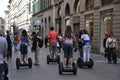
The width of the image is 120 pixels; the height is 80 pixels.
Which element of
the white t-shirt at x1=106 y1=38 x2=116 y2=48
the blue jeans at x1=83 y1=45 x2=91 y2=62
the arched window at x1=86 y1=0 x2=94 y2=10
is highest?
the arched window at x1=86 y1=0 x2=94 y2=10

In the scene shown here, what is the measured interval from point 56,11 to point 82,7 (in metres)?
17.0

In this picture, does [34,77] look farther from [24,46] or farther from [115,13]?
[115,13]

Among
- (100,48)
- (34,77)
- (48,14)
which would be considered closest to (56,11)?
(48,14)

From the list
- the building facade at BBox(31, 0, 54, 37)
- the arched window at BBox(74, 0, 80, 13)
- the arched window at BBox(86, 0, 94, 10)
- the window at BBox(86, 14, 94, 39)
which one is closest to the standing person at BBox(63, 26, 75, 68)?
the window at BBox(86, 14, 94, 39)

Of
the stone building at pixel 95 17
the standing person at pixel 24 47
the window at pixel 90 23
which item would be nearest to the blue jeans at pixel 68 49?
the standing person at pixel 24 47

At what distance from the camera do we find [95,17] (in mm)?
32906

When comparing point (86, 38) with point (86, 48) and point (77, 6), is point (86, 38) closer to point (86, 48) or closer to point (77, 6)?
point (86, 48)

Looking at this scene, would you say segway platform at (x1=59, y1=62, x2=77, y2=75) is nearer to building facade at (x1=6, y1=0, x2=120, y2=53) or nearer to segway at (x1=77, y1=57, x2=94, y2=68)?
segway at (x1=77, y1=57, x2=94, y2=68)

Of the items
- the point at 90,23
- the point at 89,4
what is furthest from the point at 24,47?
the point at 89,4

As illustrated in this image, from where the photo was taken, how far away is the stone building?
1121 inches

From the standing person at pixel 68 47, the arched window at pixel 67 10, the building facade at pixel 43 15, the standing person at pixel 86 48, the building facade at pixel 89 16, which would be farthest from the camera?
the building facade at pixel 43 15

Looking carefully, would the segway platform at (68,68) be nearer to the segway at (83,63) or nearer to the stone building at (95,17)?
the segway at (83,63)

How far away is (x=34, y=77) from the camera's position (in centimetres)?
1497

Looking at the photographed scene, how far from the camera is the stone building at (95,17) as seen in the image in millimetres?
28472
